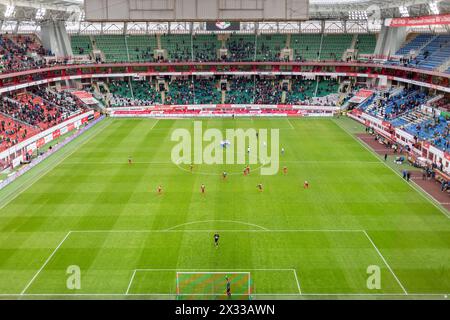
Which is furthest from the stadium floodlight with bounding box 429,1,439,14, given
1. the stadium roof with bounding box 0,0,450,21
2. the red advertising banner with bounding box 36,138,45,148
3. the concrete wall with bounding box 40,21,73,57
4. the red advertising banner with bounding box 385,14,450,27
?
the concrete wall with bounding box 40,21,73,57

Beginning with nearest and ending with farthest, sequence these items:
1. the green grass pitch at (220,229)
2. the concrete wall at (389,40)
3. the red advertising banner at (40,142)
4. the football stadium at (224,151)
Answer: the green grass pitch at (220,229) → the football stadium at (224,151) → the red advertising banner at (40,142) → the concrete wall at (389,40)

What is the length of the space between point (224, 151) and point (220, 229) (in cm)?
2191

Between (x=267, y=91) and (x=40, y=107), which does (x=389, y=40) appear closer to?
(x=267, y=91)

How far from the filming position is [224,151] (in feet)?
174

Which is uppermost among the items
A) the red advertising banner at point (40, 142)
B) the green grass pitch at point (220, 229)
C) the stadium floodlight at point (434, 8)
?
the stadium floodlight at point (434, 8)

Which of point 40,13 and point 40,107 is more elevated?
point 40,13

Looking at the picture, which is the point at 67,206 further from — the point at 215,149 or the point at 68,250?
the point at 215,149

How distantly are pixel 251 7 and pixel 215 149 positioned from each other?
127 ft

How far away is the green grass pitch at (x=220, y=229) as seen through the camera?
2530 cm

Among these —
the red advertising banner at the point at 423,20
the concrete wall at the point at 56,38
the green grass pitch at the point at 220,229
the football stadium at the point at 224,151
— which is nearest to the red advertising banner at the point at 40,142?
the football stadium at the point at 224,151

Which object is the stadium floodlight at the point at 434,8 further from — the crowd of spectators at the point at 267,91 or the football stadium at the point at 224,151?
the crowd of spectators at the point at 267,91

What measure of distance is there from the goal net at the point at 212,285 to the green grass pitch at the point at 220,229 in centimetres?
32

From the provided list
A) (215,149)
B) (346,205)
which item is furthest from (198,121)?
(346,205)

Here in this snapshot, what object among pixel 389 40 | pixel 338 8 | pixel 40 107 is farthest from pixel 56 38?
pixel 389 40
